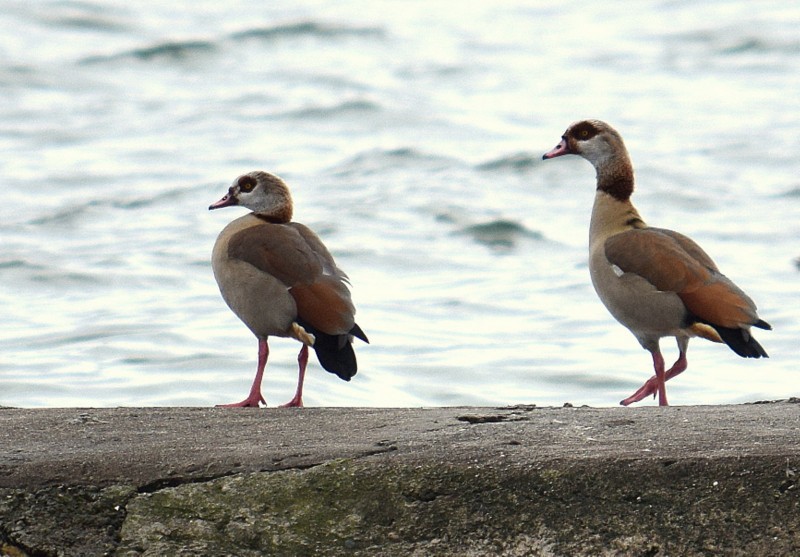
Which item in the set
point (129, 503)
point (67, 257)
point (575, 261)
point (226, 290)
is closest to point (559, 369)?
point (575, 261)

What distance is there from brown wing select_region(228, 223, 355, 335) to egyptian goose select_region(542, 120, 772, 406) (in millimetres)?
1398

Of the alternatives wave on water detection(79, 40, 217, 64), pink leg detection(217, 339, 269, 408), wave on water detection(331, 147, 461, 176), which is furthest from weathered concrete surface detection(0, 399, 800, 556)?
wave on water detection(79, 40, 217, 64)

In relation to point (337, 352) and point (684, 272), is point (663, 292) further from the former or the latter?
point (337, 352)

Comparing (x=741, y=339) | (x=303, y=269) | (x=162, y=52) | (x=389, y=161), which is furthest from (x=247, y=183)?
(x=162, y=52)

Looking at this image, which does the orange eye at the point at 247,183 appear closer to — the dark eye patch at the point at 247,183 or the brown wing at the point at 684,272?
the dark eye patch at the point at 247,183

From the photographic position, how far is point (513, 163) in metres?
23.1

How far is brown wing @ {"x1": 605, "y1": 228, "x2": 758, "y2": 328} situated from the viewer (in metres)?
7.40

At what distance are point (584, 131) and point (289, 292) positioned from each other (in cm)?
212

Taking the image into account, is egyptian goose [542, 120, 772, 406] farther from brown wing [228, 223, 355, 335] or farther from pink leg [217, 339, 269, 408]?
pink leg [217, 339, 269, 408]

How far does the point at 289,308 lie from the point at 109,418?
1462 millimetres

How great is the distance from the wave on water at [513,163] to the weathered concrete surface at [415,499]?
17780 millimetres

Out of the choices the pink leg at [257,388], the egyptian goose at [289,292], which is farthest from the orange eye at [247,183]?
the pink leg at [257,388]

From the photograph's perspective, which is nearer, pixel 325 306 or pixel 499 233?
pixel 325 306

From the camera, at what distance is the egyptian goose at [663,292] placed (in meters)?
7.41
